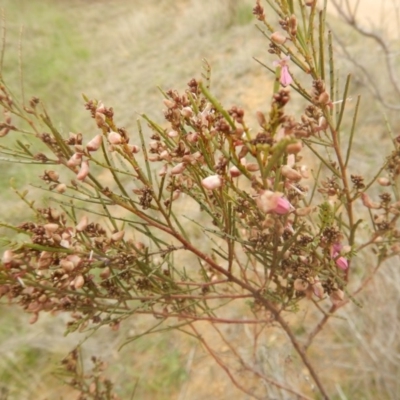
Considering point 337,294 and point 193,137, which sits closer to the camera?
point 193,137

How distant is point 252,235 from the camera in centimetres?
79

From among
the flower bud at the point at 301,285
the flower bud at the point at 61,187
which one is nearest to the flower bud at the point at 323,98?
the flower bud at the point at 301,285

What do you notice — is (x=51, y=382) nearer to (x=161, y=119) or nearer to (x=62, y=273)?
(x=62, y=273)

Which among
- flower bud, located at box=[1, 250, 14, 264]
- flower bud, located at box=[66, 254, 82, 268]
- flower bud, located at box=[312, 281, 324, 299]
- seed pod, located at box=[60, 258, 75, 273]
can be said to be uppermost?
flower bud, located at box=[312, 281, 324, 299]

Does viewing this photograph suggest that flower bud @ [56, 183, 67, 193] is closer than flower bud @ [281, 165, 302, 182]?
No

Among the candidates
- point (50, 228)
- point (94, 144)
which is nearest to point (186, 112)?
point (94, 144)

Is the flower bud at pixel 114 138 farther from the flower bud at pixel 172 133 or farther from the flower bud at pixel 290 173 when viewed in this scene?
the flower bud at pixel 290 173

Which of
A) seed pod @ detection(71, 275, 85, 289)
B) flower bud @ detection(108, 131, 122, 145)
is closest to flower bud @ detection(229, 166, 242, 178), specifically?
flower bud @ detection(108, 131, 122, 145)

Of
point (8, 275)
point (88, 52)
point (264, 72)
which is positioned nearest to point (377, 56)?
point (264, 72)

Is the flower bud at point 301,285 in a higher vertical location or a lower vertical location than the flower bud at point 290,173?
lower

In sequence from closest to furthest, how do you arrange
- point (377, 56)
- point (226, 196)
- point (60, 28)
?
point (226, 196)
point (377, 56)
point (60, 28)

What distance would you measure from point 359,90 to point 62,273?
4.13 meters

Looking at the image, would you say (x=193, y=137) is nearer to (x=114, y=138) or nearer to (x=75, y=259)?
(x=114, y=138)

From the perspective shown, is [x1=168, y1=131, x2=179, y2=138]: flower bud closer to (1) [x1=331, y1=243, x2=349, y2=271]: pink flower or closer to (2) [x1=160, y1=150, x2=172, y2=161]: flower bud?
(2) [x1=160, y1=150, x2=172, y2=161]: flower bud
